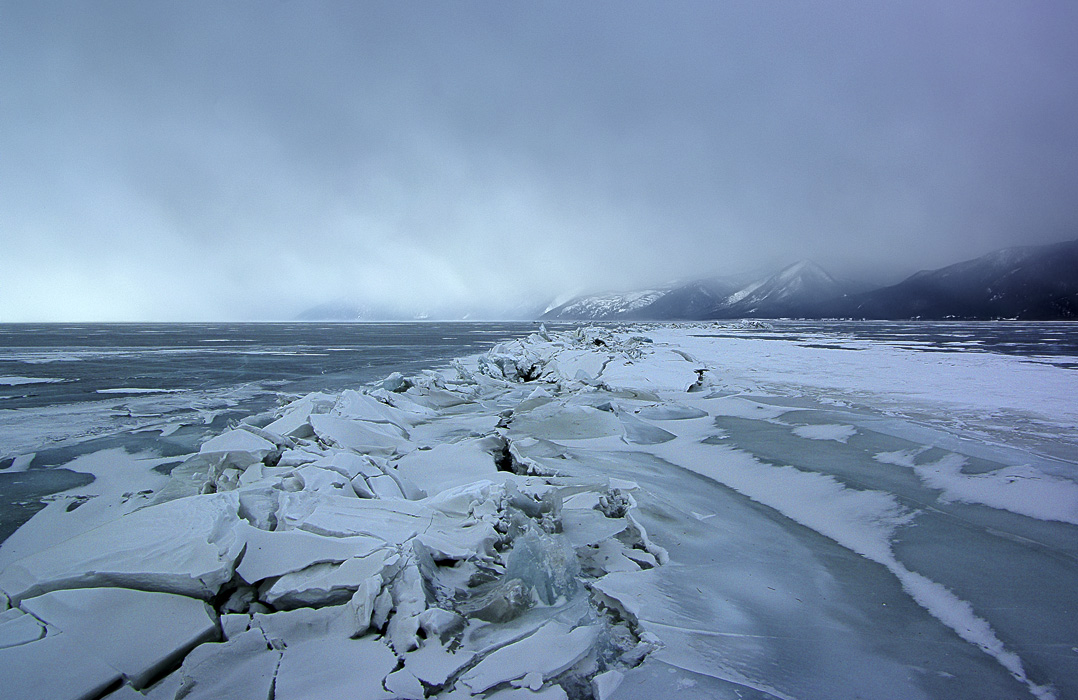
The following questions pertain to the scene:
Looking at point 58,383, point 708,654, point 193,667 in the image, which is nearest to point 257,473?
point 193,667

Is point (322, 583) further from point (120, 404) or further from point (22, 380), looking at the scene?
point (22, 380)

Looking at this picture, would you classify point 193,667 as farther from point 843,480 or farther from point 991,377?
point 991,377

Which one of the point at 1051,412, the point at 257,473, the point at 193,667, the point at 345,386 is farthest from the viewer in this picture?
the point at 345,386

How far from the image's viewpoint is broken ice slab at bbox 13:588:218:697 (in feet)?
6.14

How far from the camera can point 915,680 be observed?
6.62ft

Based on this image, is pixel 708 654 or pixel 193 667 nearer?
pixel 193 667

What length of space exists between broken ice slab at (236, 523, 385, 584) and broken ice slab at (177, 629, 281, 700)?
384 millimetres

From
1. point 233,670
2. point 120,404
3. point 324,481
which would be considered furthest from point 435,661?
point 120,404

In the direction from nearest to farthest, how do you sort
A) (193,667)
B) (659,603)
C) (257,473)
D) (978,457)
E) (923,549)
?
(193,667) < (659,603) < (923,549) < (257,473) < (978,457)

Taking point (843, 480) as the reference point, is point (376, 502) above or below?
above

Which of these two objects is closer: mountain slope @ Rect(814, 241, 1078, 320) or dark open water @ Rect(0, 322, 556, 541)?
dark open water @ Rect(0, 322, 556, 541)

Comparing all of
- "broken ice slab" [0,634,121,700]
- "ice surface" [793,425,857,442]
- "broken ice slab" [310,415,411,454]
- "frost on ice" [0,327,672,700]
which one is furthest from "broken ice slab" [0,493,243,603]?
"ice surface" [793,425,857,442]

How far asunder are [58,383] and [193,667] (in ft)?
46.2

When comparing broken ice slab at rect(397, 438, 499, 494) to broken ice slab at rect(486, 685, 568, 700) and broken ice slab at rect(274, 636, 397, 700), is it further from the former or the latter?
broken ice slab at rect(486, 685, 568, 700)
